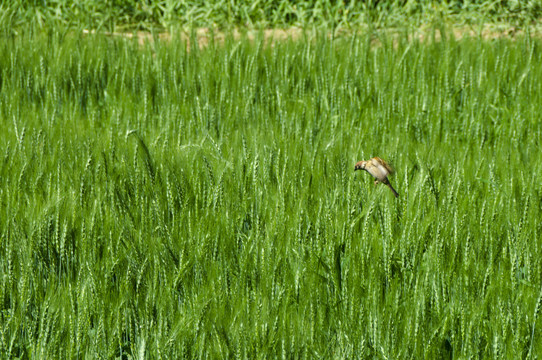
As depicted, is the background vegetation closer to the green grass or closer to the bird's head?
the green grass

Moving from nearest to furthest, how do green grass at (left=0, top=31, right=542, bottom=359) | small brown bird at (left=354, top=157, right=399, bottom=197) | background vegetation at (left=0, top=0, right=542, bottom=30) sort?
1. green grass at (left=0, top=31, right=542, bottom=359)
2. small brown bird at (left=354, top=157, right=399, bottom=197)
3. background vegetation at (left=0, top=0, right=542, bottom=30)

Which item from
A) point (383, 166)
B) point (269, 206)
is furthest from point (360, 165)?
point (269, 206)

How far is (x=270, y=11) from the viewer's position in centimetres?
505

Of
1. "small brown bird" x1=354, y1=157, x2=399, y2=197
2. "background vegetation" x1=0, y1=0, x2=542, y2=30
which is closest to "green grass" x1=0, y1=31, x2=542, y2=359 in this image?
"small brown bird" x1=354, y1=157, x2=399, y2=197

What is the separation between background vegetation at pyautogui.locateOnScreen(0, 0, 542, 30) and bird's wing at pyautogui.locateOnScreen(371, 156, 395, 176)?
2284 mm

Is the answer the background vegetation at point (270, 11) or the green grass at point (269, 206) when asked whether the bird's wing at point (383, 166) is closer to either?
the green grass at point (269, 206)

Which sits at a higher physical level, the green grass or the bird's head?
the bird's head

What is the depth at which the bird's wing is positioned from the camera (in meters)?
2.30

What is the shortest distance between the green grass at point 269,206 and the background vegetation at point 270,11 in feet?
3.60

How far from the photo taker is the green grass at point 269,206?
5.40ft

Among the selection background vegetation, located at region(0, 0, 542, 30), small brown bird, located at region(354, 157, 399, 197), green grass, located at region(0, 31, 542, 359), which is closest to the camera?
green grass, located at region(0, 31, 542, 359)

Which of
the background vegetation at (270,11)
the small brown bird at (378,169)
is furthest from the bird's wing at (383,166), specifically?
the background vegetation at (270,11)

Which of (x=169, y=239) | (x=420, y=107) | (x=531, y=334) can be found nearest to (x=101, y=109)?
(x=420, y=107)

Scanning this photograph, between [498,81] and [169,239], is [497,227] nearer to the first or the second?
[169,239]
